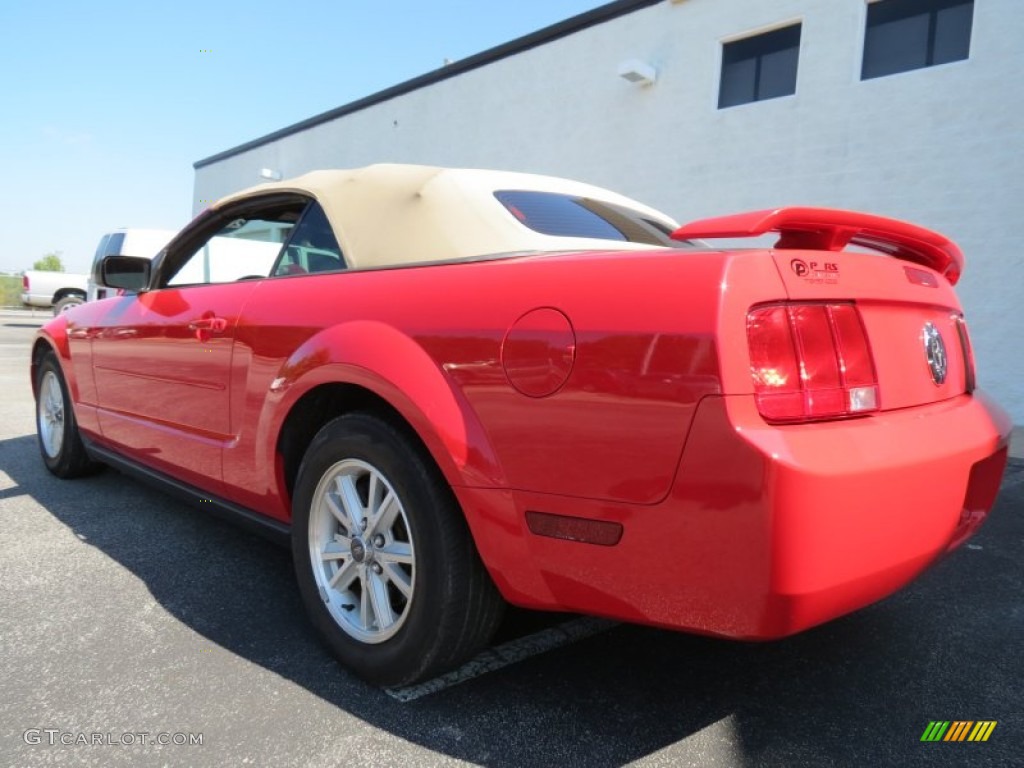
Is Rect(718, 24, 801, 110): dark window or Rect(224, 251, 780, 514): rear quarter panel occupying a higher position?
Rect(718, 24, 801, 110): dark window

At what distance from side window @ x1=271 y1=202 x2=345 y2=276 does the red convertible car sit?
0.04 feet

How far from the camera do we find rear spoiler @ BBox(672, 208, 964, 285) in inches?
63.7

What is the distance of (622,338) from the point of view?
5.20ft

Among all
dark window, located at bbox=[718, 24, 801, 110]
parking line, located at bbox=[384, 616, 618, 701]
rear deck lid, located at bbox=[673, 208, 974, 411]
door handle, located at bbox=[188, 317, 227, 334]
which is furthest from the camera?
dark window, located at bbox=[718, 24, 801, 110]

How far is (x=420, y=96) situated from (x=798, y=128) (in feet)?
27.7

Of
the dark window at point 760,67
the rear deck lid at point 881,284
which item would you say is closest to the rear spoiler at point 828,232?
the rear deck lid at point 881,284

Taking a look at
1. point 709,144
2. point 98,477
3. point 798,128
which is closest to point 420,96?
point 709,144

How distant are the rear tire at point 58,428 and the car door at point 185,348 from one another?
62 cm

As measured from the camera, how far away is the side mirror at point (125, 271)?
137 inches

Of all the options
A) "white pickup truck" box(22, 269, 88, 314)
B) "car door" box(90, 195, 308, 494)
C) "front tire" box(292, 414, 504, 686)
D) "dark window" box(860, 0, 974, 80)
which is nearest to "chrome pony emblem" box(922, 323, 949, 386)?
"front tire" box(292, 414, 504, 686)

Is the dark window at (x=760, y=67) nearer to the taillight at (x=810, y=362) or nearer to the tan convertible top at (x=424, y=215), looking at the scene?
the tan convertible top at (x=424, y=215)

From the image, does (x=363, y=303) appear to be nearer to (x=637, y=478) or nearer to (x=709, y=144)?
(x=637, y=478)

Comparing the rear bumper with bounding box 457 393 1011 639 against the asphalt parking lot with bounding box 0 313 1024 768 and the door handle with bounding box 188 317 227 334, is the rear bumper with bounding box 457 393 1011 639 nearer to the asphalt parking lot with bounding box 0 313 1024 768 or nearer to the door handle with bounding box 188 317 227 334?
Result: the asphalt parking lot with bounding box 0 313 1024 768

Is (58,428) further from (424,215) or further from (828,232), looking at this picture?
(828,232)
